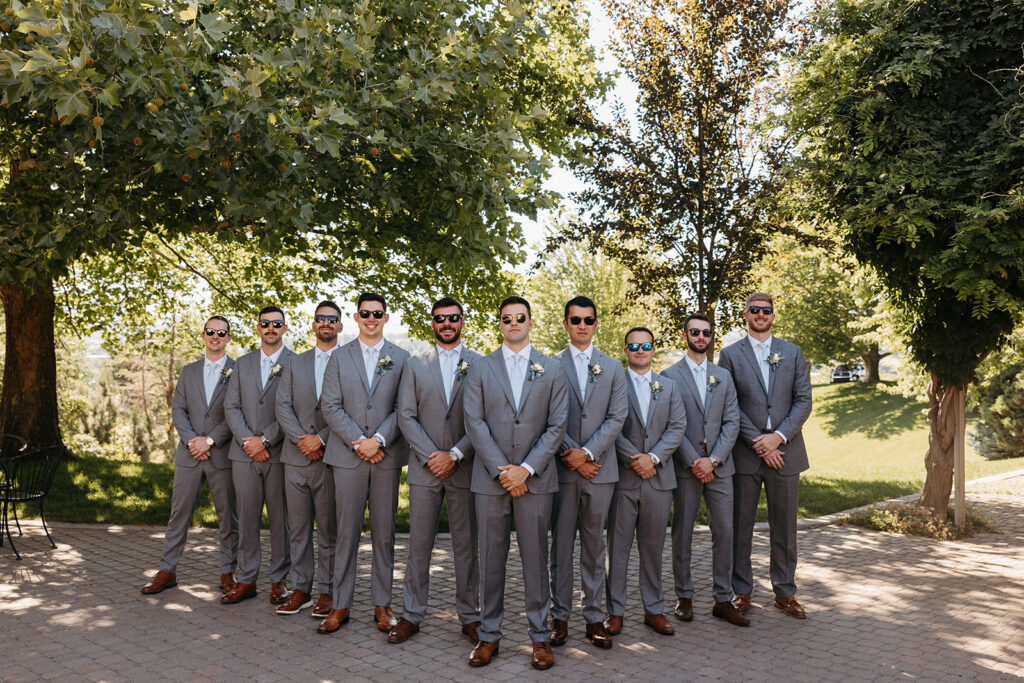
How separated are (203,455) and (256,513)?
0.76 m

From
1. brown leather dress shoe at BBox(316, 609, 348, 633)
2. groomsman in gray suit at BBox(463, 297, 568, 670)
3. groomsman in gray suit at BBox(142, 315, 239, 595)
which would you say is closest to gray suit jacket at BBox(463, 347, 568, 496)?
groomsman in gray suit at BBox(463, 297, 568, 670)

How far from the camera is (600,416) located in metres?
6.16

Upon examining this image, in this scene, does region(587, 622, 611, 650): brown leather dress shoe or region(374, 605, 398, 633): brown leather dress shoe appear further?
region(374, 605, 398, 633): brown leather dress shoe

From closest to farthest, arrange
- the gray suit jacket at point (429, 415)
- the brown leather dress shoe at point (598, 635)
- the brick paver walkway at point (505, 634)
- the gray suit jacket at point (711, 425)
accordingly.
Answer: the brick paver walkway at point (505, 634) → the brown leather dress shoe at point (598, 635) → the gray suit jacket at point (429, 415) → the gray suit jacket at point (711, 425)

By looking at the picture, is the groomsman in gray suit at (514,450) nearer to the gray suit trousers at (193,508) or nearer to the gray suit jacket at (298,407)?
the gray suit jacket at (298,407)

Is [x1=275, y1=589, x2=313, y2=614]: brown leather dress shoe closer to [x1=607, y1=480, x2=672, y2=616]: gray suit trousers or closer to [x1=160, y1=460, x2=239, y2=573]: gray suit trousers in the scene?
[x1=160, y1=460, x2=239, y2=573]: gray suit trousers

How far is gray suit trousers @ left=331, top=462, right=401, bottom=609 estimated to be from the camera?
6.45m

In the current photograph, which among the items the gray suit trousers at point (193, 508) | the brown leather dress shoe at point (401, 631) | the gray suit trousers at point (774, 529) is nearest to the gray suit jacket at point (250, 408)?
the gray suit trousers at point (193, 508)

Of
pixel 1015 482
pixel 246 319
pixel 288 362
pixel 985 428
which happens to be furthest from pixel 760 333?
pixel 985 428

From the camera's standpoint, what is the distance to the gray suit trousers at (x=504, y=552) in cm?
584

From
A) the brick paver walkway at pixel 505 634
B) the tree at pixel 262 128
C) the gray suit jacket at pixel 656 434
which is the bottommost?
the brick paver walkway at pixel 505 634

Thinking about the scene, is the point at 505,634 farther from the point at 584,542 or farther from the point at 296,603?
the point at 296,603

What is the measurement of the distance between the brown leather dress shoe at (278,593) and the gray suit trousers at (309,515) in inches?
9.6

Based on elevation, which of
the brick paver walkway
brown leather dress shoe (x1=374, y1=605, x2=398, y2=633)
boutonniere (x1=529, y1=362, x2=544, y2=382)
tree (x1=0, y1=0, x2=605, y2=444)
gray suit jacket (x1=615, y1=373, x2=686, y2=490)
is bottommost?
the brick paver walkway
